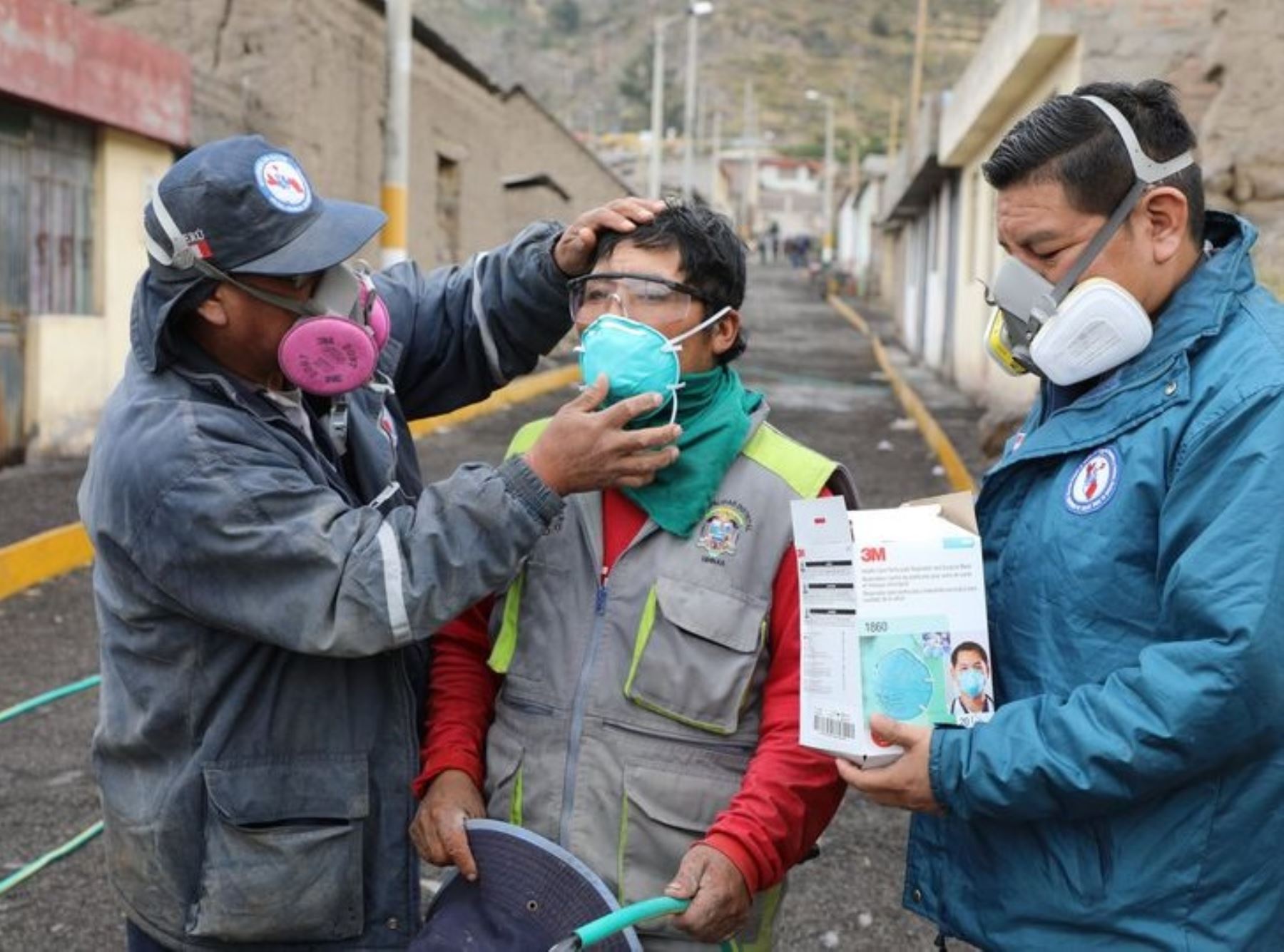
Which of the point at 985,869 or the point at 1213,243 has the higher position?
the point at 1213,243

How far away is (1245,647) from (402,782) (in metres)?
1.36

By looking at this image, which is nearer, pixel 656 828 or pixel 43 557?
pixel 656 828

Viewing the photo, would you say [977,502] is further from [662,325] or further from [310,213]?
[310,213]

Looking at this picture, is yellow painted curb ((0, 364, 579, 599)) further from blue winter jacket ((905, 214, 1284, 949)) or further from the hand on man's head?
blue winter jacket ((905, 214, 1284, 949))

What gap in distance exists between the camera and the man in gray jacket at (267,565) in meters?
2.08

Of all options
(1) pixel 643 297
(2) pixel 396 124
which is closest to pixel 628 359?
(1) pixel 643 297

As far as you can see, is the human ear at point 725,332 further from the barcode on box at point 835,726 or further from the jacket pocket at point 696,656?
the barcode on box at point 835,726

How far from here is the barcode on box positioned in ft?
6.43

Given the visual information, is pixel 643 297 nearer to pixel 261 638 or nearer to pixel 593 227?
pixel 593 227

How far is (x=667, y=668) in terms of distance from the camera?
85.6 inches

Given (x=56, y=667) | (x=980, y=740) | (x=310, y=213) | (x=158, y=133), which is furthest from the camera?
(x=158, y=133)

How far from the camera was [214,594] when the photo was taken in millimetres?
2102

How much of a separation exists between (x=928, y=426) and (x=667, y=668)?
1274 cm

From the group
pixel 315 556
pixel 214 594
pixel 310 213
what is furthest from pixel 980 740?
pixel 310 213
